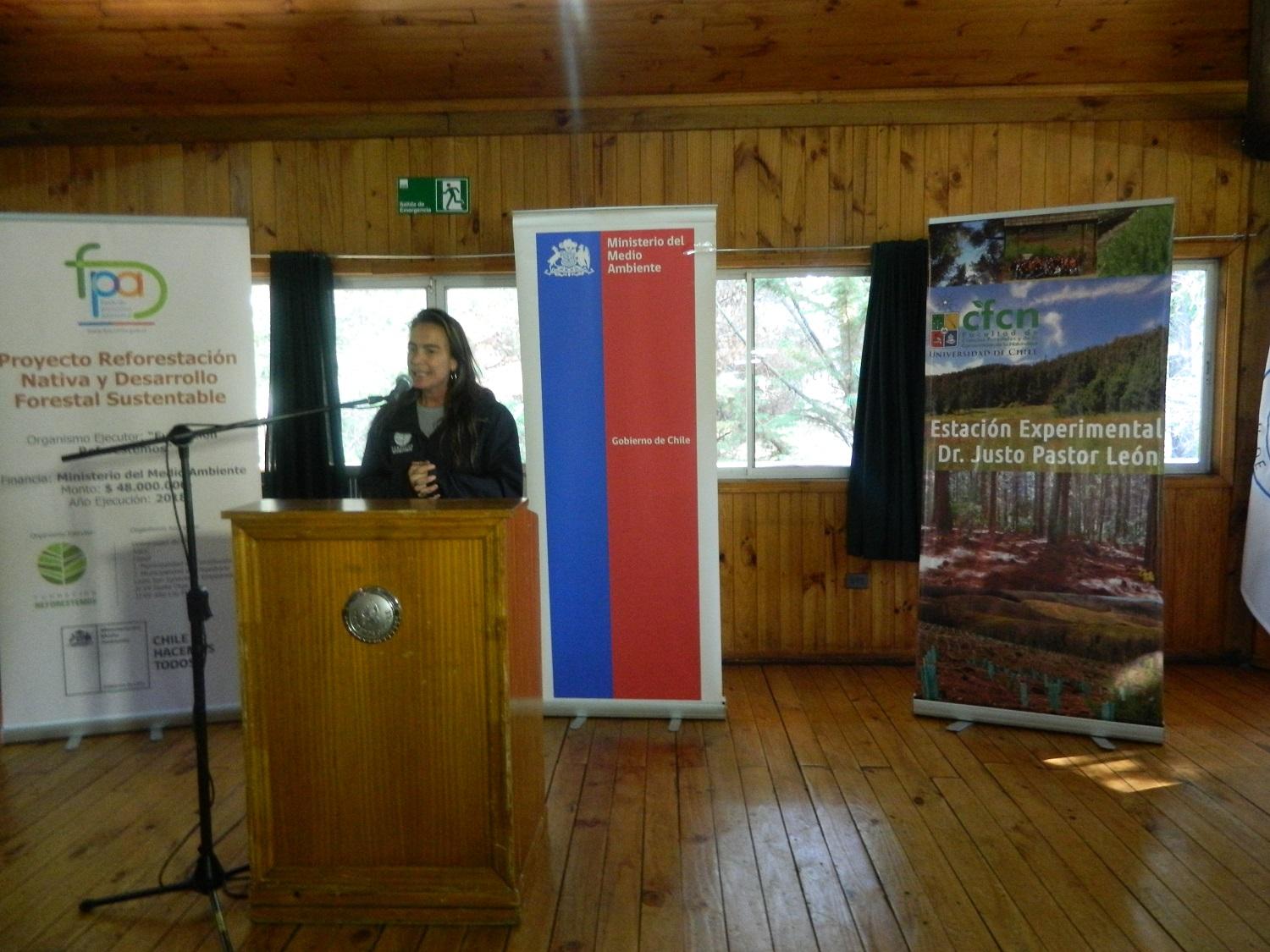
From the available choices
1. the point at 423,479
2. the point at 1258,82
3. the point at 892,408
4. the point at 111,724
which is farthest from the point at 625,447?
the point at 1258,82

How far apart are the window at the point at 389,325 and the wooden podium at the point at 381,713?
2323mm

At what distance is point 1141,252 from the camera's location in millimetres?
3037

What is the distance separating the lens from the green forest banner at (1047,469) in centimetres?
308

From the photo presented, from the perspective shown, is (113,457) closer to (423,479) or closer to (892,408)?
(423,479)

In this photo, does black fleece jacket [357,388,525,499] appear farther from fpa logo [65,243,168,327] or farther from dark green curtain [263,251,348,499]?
dark green curtain [263,251,348,499]

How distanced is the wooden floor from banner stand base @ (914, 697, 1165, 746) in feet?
0.14

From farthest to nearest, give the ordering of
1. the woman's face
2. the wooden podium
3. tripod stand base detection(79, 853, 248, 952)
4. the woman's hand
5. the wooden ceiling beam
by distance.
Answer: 1. the wooden ceiling beam
2. the woman's face
3. the woman's hand
4. tripod stand base detection(79, 853, 248, 952)
5. the wooden podium

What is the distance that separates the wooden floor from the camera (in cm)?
202

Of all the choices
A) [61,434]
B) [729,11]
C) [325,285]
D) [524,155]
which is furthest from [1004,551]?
[61,434]

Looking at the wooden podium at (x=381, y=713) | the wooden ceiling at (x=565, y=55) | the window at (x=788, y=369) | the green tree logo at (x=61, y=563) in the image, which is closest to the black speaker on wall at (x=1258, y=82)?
the wooden ceiling at (x=565, y=55)

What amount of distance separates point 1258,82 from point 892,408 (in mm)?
1978

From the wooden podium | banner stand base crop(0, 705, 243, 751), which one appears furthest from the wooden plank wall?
the wooden podium

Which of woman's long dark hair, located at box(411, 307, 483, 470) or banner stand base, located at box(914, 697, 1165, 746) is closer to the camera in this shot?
woman's long dark hair, located at box(411, 307, 483, 470)

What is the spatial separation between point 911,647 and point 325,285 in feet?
10.8
